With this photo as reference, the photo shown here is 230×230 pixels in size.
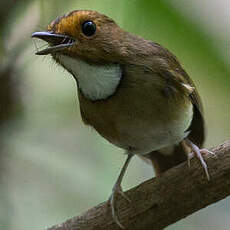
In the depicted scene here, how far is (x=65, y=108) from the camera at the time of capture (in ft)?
9.98

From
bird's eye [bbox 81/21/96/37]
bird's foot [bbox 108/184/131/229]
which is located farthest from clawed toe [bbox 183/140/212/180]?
bird's eye [bbox 81/21/96/37]

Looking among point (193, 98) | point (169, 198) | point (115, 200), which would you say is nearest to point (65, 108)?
point (115, 200)

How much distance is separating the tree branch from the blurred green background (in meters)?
0.32

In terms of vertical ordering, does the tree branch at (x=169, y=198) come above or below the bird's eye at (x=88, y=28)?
below

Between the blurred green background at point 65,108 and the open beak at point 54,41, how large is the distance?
0.14 metres

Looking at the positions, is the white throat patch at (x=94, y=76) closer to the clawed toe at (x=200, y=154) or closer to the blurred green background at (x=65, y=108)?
the blurred green background at (x=65, y=108)

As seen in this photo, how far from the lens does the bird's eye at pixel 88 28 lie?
235 centimetres

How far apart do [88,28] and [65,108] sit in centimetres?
78

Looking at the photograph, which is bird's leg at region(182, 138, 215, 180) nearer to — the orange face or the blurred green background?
the blurred green background

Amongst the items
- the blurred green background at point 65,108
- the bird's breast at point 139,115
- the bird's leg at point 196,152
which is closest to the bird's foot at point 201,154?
the bird's leg at point 196,152

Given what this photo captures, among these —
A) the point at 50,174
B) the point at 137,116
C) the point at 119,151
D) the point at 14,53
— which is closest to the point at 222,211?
the point at 119,151

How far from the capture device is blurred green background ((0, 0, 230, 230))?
1.87 metres

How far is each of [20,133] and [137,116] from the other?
718 mm

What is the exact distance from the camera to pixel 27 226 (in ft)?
10.6
